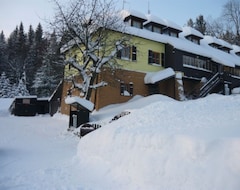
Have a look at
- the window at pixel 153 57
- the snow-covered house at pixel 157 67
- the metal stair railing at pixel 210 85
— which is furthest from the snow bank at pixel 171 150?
the metal stair railing at pixel 210 85

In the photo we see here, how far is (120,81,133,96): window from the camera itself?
2471cm

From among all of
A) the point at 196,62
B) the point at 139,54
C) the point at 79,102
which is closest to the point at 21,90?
the point at 139,54

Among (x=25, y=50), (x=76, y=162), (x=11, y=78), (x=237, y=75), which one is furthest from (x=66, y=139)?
(x=25, y=50)

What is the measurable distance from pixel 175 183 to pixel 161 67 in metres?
23.1

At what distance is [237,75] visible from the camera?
34500 mm

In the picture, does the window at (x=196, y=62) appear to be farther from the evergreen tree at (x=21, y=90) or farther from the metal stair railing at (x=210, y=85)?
the evergreen tree at (x=21, y=90)

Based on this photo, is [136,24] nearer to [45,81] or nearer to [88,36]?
[88,36]

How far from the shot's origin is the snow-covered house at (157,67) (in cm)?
2449

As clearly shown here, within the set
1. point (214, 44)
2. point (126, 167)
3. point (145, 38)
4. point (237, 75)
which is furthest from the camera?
point (214, 44)

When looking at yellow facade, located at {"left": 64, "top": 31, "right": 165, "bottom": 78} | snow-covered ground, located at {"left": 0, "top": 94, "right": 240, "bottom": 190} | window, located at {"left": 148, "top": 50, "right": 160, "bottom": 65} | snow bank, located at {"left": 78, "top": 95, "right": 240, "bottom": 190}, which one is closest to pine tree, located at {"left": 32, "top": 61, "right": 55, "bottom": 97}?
yellow facade, located at {"left": 64, "top": 31, "right": 165, "bottom": 78}

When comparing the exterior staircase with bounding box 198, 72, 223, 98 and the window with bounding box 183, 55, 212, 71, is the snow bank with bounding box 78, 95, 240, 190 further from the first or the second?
the window with bounding box 183, 55, 212, 71

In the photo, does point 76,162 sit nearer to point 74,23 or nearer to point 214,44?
point 74,23

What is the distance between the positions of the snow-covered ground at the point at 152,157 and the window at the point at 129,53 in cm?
1479

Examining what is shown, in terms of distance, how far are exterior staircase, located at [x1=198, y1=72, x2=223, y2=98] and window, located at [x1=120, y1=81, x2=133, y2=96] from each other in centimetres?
693
